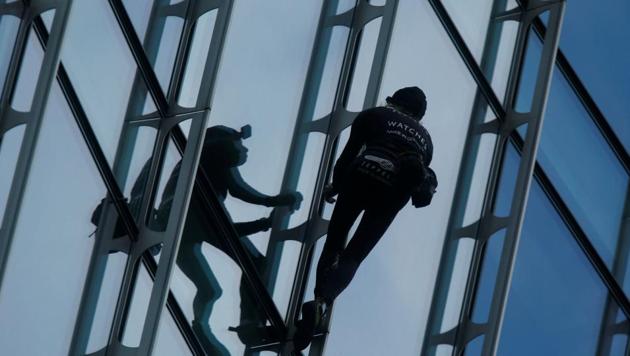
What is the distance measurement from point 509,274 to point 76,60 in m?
4.67

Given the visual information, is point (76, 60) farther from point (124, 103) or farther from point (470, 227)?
point (470, 227)

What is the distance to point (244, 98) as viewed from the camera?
1352 centimetres

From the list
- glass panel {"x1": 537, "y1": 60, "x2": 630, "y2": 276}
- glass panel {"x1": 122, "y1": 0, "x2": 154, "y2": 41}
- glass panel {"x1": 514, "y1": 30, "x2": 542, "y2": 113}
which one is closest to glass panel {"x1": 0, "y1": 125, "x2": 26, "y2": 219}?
glass panel {"x1": 122, "y1": 0, "x2": 154, "y2": 41}

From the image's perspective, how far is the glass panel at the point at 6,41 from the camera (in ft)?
38.8

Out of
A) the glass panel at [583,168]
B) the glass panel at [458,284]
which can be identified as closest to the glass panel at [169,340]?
the glass panel at [458,284]

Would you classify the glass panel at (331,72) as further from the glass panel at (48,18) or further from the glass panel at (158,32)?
the glass panel at (48,18)

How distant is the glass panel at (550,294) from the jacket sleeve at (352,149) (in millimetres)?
4644

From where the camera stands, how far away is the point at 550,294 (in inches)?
712

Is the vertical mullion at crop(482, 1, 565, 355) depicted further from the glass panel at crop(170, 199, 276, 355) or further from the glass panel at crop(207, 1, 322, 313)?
the glass panel at crop(170, 199, 276, 355)

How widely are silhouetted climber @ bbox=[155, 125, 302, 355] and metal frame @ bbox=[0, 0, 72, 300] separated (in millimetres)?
1433

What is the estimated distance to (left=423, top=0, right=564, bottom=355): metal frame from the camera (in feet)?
51.1

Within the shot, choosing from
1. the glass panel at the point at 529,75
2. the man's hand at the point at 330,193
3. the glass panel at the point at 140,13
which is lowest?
the man's hand at the point at 330,193

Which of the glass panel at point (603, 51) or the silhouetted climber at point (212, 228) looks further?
the glass panel at point (603, 51)

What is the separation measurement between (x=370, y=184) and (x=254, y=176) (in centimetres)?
96
